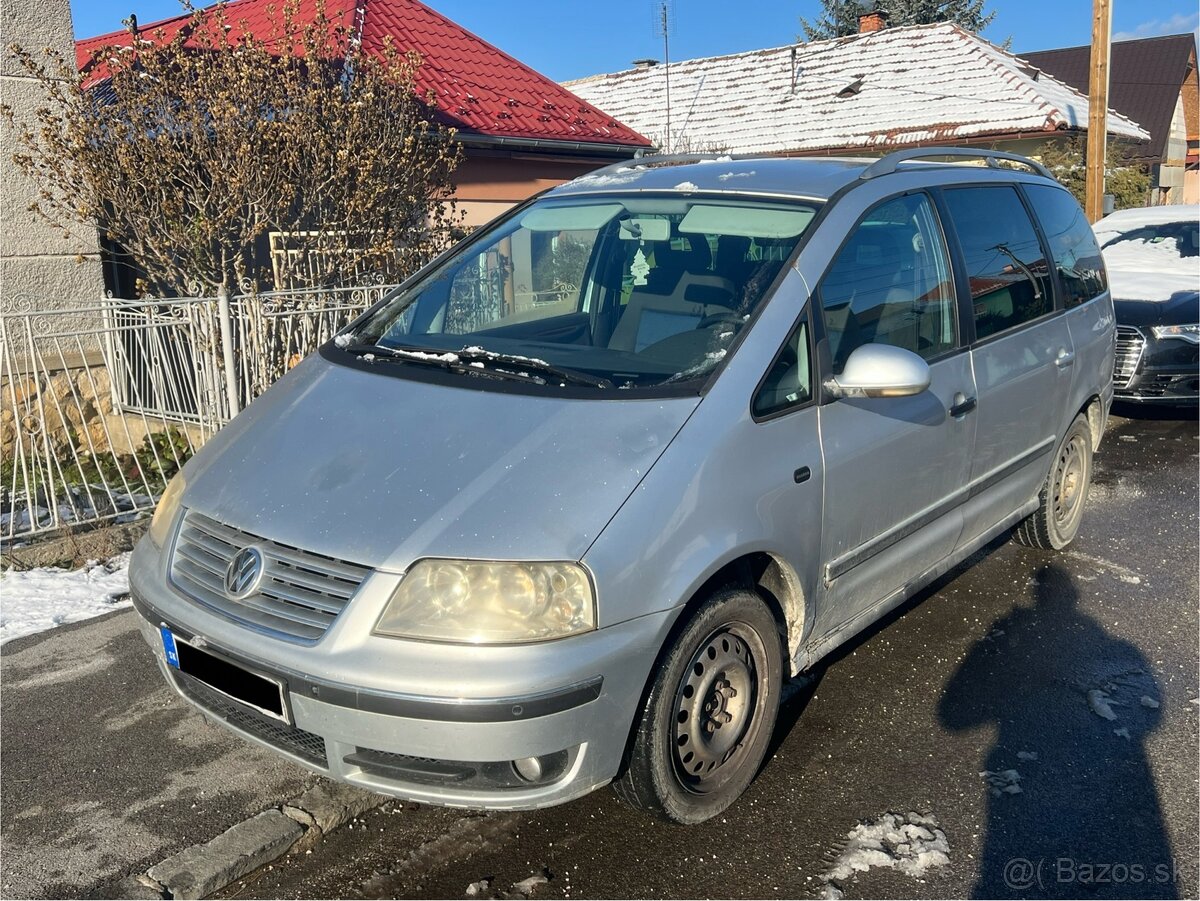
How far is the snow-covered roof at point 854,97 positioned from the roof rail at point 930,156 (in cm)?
1455

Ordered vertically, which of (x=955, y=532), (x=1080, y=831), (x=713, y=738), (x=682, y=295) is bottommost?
(x=1080, y=831)

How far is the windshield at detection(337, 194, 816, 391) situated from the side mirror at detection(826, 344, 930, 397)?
38 centimetres

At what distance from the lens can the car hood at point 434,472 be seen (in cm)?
264

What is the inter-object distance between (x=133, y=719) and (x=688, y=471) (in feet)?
7.76

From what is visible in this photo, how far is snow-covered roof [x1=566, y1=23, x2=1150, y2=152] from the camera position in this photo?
19.5 meters

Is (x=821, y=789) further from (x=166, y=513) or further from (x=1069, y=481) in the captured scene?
(x=1069, y=481)

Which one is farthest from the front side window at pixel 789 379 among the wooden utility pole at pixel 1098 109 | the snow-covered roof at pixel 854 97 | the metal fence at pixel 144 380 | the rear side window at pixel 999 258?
the snow-covered roof at pixel 854 97

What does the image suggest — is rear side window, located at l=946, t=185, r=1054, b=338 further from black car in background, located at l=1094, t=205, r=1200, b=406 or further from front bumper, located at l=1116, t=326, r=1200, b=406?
front bumper, located at l=1116, t=326, r=1200, b=406

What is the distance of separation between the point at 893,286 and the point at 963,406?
1.91 ft

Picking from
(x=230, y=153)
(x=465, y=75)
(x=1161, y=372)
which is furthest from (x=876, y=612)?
(x=465, y=75)

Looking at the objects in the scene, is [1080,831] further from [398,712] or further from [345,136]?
[345,136]

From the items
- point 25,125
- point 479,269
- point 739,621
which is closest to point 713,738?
point 739,621

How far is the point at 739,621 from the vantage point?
3045 mm

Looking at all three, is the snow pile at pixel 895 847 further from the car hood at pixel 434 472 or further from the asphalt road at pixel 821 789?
the car hood at pixel 434 472
